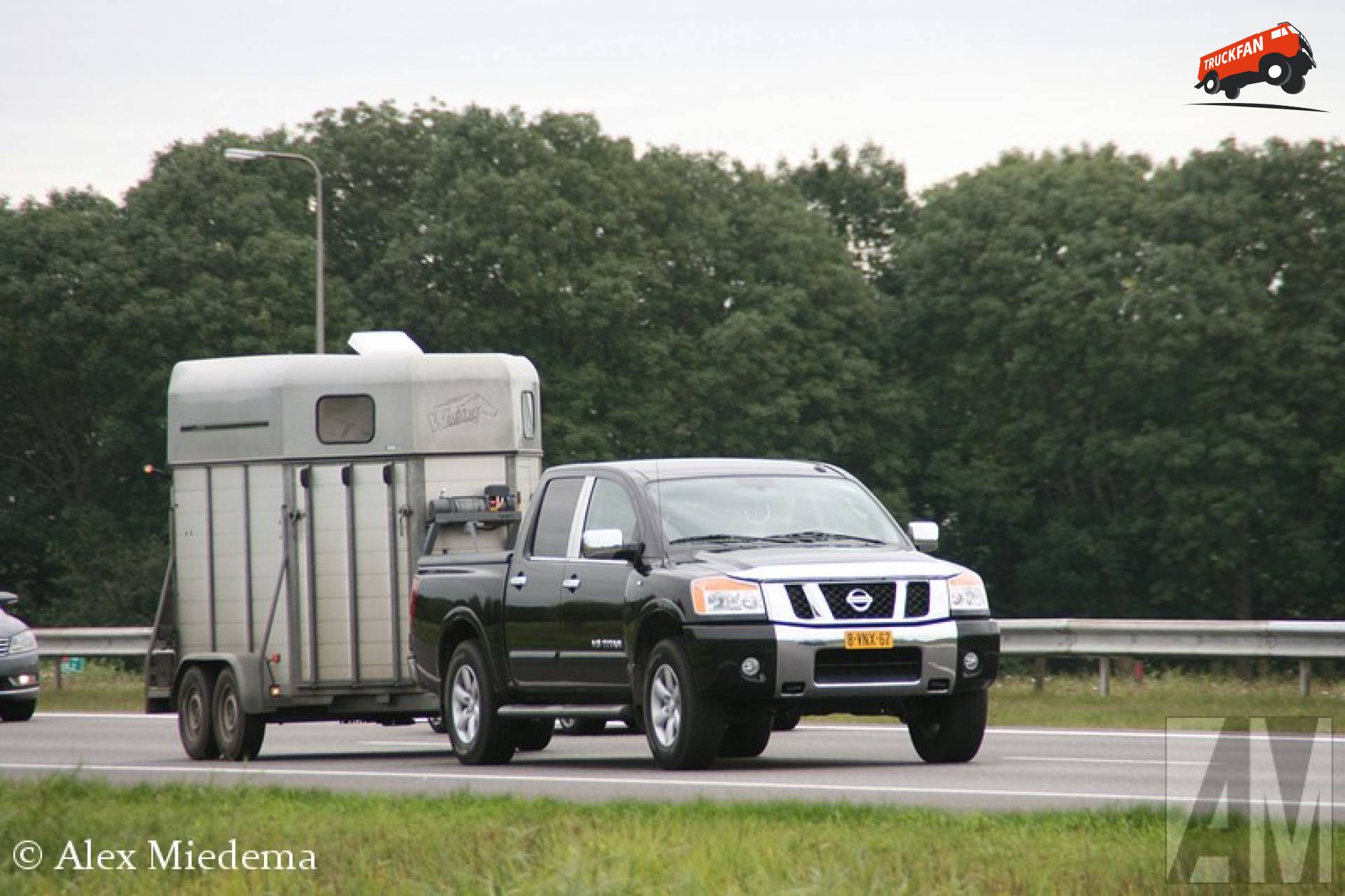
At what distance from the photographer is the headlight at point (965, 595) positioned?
15438mm

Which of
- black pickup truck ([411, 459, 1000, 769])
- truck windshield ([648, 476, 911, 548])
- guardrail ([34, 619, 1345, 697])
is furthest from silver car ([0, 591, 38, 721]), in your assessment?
truck windshield ([648, 476, 911, 548])

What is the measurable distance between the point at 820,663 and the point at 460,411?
5921 millimetres

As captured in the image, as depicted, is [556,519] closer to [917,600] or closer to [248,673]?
[917,600]

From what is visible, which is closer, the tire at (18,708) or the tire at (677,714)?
the tire at (677,714)

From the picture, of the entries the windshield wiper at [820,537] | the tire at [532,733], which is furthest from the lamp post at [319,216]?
the windshield wiper at [820,537]

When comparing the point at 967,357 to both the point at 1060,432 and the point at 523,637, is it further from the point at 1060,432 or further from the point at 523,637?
the point at 523,637

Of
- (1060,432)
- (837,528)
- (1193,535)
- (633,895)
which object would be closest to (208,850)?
(633,895)

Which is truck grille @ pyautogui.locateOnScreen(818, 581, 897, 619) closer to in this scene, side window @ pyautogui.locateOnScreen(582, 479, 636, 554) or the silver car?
side window @ pyautogui.locateOnScreen(582, 479, 636, 554)

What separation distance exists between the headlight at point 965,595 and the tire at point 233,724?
20.5 feet

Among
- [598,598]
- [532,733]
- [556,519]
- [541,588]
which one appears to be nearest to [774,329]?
[532,733]

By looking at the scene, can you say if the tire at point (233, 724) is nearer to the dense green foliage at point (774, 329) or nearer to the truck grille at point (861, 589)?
the truck grille at point (861, 589)

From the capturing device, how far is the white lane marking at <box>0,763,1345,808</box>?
12898 millimetres

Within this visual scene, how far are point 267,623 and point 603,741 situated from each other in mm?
2883

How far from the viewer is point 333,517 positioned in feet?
65.6
